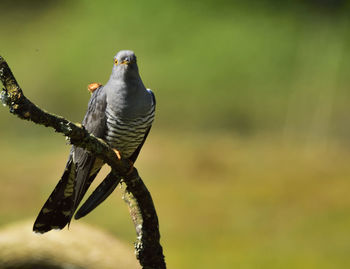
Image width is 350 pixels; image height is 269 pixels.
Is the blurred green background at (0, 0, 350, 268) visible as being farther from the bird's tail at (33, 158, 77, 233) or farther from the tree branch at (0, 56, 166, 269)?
the tree branch at (0, 56, 166, 269)

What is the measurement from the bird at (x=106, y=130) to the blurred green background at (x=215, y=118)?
10.7 feet

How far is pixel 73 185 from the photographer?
321cm

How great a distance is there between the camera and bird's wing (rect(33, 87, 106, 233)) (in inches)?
123

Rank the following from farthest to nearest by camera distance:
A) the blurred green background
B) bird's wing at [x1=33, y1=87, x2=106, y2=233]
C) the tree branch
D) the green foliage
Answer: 1. the green foliage
2. the blurred green background
3. bird's wing at [x1=33, y1=87, x2=106, y2=233]
4. the tree branch

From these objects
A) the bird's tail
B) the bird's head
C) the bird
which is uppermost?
the bird's head

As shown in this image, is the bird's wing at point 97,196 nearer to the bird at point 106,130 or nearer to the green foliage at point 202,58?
the bird at point 106,130

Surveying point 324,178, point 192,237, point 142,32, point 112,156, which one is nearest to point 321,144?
point 324,178

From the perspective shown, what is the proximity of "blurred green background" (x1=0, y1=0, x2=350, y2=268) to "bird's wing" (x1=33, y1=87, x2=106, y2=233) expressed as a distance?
3282 mm

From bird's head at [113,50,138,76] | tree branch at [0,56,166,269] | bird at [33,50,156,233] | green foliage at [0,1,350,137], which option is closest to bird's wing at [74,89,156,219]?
bird at [33,50,156,233]

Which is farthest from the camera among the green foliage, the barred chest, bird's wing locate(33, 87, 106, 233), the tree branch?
the green foliage

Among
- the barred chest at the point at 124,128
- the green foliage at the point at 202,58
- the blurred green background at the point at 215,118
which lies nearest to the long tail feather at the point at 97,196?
the barred chest at the point at 124,128

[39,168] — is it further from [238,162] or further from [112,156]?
[112,156]

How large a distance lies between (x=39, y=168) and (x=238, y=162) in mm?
2763

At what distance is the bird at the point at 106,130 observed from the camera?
10.3 feet
